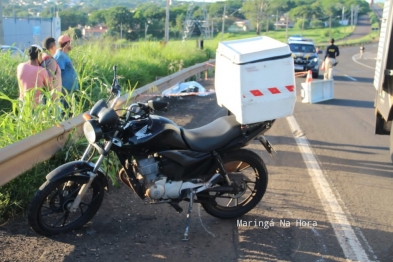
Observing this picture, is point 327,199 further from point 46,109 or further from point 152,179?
point 46,109

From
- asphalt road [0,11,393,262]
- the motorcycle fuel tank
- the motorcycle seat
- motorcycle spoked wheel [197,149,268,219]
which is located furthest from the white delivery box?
asphalt road [0,11,393,262]

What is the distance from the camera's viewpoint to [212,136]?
5230 mm

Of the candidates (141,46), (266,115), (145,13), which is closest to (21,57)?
(266,115)

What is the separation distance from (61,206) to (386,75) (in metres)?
4.58

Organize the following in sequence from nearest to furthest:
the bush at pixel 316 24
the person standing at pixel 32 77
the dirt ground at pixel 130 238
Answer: the dirt ground at pixel 130 238, the person standing at pixel 32 77, the bush at pixel 316 24

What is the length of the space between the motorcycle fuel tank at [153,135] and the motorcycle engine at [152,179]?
150 mm

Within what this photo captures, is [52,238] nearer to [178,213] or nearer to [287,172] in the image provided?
[178,213]

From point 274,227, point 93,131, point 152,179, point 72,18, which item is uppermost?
point 72,18

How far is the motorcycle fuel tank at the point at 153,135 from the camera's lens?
4.86m

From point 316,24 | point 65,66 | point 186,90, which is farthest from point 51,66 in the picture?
point 316,24

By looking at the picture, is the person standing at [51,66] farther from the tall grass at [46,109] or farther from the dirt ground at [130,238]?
the dirt ground at [130,238]

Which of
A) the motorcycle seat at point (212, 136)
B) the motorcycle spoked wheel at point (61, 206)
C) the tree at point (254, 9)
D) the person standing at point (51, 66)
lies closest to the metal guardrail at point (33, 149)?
the motorcycle spoked wheel at point (61, 206)

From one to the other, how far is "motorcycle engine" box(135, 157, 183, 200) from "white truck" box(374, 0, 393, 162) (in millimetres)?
3444

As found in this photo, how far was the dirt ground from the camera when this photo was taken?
451 centimetres
